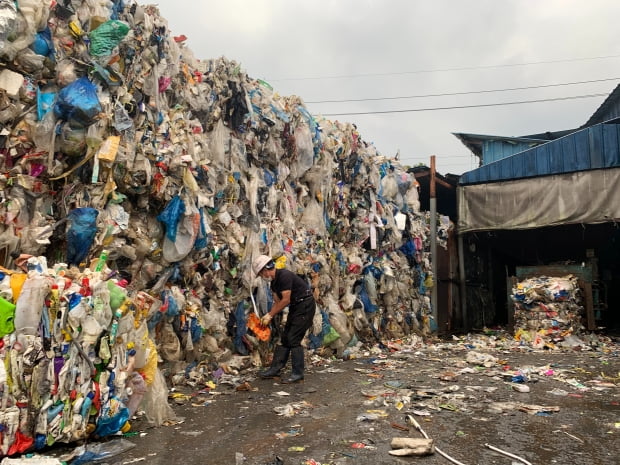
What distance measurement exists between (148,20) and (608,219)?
33.5 ft

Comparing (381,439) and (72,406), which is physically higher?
(72,406)

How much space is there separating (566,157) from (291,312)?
1066cm

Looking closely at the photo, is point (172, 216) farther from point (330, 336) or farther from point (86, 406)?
point (330, 336)

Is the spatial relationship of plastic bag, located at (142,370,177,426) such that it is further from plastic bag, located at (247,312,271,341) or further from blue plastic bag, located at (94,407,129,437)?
plastic bag, located at (247,312,271,341)

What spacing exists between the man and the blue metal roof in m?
8.19

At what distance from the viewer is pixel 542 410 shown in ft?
13.2

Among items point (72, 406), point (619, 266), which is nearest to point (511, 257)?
point (619, 266)

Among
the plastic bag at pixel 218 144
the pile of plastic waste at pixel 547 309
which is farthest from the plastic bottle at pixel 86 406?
the pile of plastic waste at pixel 547 309

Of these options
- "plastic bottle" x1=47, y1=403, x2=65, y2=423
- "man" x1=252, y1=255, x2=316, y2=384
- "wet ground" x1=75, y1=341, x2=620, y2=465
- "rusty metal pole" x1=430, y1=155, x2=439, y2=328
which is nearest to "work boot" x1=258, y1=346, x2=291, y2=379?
"man" x1=252, y1=255, x2=316, y2=384

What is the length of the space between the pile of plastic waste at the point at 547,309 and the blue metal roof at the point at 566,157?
10.4 feet

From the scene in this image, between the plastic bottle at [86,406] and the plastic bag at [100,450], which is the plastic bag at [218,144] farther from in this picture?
the plastic bag at [100,450]

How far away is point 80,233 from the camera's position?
3.92m

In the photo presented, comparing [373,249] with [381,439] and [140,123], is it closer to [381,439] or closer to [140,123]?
[140,123]

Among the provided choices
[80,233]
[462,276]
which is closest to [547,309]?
[462,276]
